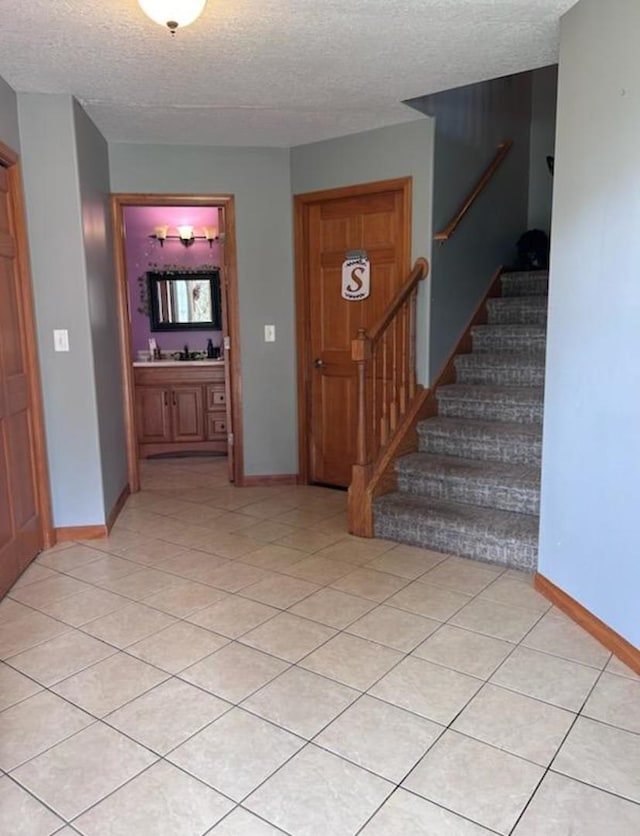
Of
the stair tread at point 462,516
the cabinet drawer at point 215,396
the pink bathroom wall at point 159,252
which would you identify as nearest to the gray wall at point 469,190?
the stair tread at point 462,516

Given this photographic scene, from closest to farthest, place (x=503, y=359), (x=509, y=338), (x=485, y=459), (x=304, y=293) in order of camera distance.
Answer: (x=485, y=459) < (x=503, y=359) < (x=509, y=338) < (x=304, y=293)

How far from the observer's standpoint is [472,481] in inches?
133

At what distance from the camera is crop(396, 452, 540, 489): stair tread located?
3.29 meters

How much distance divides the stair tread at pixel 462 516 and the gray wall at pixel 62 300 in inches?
65.1

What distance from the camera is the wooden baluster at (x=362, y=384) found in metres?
3.41

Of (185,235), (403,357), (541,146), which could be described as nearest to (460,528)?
(403,357)

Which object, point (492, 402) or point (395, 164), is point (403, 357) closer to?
point (492, 402)

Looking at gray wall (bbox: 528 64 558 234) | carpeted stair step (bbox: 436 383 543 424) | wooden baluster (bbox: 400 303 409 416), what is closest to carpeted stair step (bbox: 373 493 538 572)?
wooden baluster (bbox: 400 303 409 416)

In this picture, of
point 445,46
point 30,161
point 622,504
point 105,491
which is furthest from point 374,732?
point 30,161

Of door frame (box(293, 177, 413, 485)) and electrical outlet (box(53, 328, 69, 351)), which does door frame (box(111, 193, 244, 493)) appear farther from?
electrical outlet (box(53, 328, 69, 351))

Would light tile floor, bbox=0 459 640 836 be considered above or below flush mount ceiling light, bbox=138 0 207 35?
below

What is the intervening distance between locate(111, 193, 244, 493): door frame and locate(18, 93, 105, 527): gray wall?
87 centimetres

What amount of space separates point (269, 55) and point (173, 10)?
81 centimetres

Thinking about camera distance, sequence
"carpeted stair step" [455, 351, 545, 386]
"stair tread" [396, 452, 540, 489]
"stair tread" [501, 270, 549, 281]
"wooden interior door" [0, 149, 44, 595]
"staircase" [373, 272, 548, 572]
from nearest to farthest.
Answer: "wooden interior door" [0, 149, 44, 595] < "staircase" [373, 272, 548, 572] < "stair tread" [396, 452, 540, 489] < "carpeted stair step" [455, 351, 545, 386] < "stair tread" [501, 270, 549, 281]
